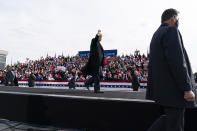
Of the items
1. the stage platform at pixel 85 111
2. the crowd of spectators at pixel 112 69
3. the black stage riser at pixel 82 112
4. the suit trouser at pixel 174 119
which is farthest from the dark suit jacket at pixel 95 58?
the crowd of spectators at pixel 112 69

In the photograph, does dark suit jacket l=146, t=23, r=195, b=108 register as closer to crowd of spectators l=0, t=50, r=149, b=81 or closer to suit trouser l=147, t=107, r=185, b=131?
suit trouser l=147, t=107, r=185, b=131

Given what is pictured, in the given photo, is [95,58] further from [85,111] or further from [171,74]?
[171,74]

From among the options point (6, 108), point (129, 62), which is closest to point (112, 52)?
point (129, 62)

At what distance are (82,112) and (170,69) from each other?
7.74 feet

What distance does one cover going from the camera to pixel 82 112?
15.8 feet

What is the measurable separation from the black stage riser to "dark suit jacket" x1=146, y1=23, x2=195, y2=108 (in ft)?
3.42

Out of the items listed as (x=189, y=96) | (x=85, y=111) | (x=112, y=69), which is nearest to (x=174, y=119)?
(x=189, y=96)

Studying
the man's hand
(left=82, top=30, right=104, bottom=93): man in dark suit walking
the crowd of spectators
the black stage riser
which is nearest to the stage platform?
the black stage riser

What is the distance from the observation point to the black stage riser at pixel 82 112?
418cm

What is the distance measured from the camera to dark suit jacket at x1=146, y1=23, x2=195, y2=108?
2.82 m

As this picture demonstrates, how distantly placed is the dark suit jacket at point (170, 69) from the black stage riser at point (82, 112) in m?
1.04

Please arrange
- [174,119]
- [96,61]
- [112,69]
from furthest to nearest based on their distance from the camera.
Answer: [112,69], [96,61], [174,119]

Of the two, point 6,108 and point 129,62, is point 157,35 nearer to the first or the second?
point 6,108

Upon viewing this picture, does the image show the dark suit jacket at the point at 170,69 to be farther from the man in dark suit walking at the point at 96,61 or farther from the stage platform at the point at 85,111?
the man in dark suit walking at the point at 96,61
